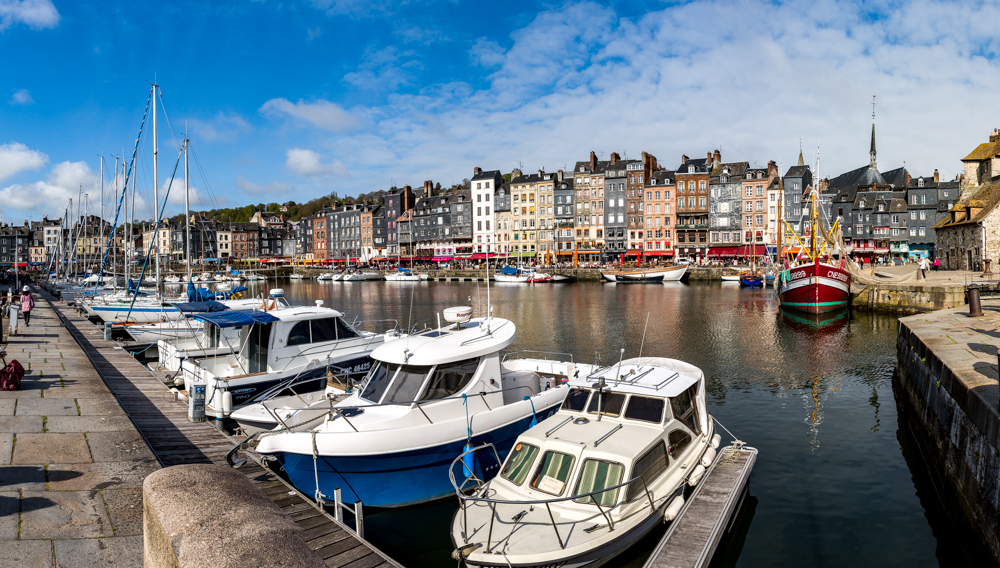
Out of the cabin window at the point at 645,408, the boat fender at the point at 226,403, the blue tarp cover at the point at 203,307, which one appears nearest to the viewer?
the cabin window at the point at 645,408

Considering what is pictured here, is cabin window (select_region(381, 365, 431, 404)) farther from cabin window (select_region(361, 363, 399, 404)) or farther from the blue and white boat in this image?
cabin window (select_region(361, 363, 399, 404))

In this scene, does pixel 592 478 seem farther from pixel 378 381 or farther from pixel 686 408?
pixel 378 381

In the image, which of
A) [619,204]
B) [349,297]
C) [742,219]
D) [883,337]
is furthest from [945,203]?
[349,297]

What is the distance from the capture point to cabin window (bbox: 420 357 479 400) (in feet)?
35.9

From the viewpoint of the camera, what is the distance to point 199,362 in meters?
17.2

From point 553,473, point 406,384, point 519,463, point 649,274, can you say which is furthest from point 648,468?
point 649,274

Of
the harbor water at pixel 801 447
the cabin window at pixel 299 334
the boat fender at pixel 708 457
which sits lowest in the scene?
the harbor water at pixel 801 447

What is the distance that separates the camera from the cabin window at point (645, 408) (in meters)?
9.77

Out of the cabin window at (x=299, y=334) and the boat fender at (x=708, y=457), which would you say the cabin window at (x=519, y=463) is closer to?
the boat fender at (x=708, y=457)

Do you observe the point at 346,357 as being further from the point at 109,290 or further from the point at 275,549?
the point at 109,290

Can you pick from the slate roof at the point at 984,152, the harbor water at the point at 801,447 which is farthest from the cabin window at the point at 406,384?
the slate roof at the point at 984,152

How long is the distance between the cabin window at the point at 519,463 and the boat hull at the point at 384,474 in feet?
5.80

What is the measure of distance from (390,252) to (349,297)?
188 ft

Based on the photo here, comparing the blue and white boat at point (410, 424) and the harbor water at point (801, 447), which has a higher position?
the blue and white boat at point (410, 424)
